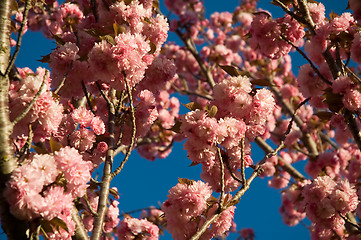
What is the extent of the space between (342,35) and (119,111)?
210 cm

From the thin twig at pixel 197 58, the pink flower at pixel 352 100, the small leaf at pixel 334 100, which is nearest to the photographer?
the pink flower at pixel 352 100

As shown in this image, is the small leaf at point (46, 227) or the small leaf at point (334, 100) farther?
the small leaf at point (334, 100)

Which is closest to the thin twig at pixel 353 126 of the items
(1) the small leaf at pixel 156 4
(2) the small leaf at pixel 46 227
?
(1) the small leaf at pixel 156 4

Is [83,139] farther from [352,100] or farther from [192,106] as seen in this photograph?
[352,100]

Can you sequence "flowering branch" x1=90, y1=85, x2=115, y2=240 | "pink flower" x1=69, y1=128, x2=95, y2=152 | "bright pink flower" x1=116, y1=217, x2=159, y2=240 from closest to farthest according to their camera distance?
1. "flowering branch" x1=90, y1=85, x2=115, y2=240
2. "pink flower" x1=69, y1=128, x2=95, y2=152
3. "bright pink flower" x1=116, y1=217, x2=159, y2=240

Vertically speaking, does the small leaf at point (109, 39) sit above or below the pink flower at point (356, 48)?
below

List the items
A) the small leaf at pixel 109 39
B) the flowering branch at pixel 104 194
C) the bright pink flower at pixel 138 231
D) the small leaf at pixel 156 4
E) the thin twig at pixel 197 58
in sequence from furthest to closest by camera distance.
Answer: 1. the thin twig at pixel 197 58
2. the bright pink flower at pixel 138 231
3. the small leaf at pixel 156 4
4. the small leaf at pixel 109 39
5. the flowering branch at pixel 104 194

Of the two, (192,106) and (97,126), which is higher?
(97,126)

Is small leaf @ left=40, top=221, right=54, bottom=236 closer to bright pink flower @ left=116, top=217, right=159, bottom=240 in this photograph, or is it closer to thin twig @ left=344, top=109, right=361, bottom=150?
bright pink flower @ left=116, top=217, right=159, bottom=240

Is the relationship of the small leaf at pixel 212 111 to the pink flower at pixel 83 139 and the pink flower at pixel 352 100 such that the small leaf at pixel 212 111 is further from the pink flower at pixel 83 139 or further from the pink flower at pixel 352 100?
the pink flower at pixel 352 100

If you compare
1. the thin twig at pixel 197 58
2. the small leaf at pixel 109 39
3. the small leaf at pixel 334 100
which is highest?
the thin twig at pixel 197 58

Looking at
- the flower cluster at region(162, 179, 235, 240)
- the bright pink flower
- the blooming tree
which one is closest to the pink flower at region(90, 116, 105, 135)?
the blooming tree

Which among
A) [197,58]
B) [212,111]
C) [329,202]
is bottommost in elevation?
[329,202]

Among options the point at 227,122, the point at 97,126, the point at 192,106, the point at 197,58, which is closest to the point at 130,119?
the point at 97,126
